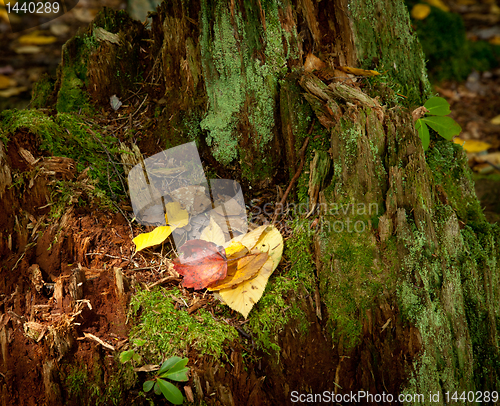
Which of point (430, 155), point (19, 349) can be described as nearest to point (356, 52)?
point (430, 155)

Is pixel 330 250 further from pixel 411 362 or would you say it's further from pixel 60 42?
pixel 60 42

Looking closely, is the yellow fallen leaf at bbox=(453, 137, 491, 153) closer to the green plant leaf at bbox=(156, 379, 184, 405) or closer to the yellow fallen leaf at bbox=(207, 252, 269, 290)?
the yellow fallen leaf at bbox=(207, 252, 269, 290)

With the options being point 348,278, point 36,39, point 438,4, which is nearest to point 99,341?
point 348,278

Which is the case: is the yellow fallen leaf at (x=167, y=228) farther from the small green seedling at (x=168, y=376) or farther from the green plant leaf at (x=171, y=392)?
the green plant leaf at (x=171, y=392)

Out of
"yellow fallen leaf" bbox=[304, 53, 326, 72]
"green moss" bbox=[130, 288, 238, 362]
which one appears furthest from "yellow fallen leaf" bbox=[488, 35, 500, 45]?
"green moss" bbox=[130, 288, 238, 362]

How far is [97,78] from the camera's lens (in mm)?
2348

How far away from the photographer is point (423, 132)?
7.18 feet

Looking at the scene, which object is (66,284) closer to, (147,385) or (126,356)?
(126,356)

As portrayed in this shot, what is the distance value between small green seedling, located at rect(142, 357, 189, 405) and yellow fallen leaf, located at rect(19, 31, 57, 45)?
11.8 ft

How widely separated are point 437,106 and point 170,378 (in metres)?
2.28

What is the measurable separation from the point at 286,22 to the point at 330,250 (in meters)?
1.45

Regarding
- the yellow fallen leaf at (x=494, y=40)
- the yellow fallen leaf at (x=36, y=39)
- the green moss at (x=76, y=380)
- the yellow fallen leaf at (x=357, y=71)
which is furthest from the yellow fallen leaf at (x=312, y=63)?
the yellow fallen leaf at (x=494, y=40)

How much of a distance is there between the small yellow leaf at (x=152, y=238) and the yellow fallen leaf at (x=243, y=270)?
395 millimetres

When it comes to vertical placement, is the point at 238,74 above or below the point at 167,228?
above
